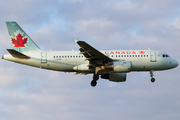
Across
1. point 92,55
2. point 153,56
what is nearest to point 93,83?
point 92,55

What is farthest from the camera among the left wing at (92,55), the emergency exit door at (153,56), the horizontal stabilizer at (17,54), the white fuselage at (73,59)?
the emergency exit door at (153,56)

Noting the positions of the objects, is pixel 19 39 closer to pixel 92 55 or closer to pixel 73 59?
pixel 73 59

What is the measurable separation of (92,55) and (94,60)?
116cm

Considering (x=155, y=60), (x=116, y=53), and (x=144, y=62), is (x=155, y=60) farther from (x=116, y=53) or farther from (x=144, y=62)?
(x=116, y=53)

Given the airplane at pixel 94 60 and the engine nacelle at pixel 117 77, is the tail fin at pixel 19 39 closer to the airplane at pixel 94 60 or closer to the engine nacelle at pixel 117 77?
the airplane at pixel 94 60

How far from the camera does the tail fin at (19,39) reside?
162ft

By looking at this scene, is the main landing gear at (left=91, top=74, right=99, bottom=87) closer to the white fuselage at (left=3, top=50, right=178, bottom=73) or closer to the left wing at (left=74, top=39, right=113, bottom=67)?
the white fuselage at (left=3, top=50, right=178, bottom=73)

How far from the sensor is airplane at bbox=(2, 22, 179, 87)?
4617cm

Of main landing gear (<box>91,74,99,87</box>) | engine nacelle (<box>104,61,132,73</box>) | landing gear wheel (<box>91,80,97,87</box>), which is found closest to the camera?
engine nacelle (<box>104,61,132,73</box>)

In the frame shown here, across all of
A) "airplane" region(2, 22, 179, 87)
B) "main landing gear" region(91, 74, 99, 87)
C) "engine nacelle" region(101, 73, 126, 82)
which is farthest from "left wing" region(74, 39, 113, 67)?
"engine nacelle" region(101, 73, 126, 82)

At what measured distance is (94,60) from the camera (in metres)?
46.3

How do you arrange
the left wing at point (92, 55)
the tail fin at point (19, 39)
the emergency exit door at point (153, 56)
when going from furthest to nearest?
the tail fin at point (19, 39) → the emergency exit door at point (153, 56) → the left wing at point (92, 55)

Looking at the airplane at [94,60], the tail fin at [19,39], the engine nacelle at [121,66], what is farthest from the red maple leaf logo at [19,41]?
the engine nacelle at [121,66]

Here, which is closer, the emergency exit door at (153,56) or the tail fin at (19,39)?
the emergency exit door at (153,56)
